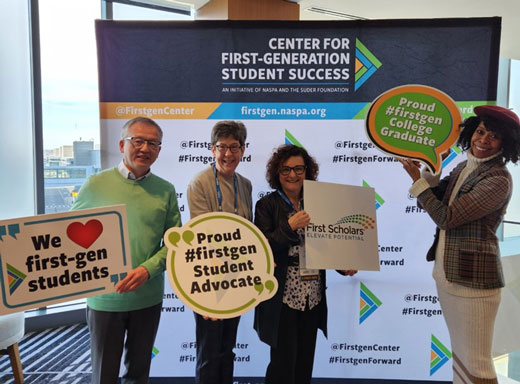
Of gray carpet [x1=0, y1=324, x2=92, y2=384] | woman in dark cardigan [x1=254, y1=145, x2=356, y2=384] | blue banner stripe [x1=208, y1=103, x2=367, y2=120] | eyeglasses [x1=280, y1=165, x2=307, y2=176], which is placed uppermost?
blue banner stripe [x1=208, y1=103, x2=367, y2=120]

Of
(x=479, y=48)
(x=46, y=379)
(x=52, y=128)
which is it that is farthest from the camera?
(x=52, y=128)

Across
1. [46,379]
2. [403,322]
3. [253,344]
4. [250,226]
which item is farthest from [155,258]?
[46,379]

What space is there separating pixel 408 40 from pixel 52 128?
11.1ft

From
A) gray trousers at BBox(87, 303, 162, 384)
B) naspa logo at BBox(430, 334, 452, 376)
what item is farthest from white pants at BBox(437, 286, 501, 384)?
gray trousers at BBox(87, 303, 162, 384)

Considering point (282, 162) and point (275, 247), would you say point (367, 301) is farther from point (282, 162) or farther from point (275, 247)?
point (282, 162)

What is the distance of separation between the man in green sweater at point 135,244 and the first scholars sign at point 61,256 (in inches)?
6.7

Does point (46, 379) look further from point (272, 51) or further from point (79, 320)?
point (272, 51)

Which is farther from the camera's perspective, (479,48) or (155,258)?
(479,48)

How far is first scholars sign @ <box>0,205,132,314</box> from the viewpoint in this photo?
1.51 metres

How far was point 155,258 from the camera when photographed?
1771 millimetres

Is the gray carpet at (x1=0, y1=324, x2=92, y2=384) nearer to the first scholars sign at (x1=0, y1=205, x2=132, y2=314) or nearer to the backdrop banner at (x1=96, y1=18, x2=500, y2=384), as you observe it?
the backdrop banner at (x1=96, y1=18, x2=500, y2=384)

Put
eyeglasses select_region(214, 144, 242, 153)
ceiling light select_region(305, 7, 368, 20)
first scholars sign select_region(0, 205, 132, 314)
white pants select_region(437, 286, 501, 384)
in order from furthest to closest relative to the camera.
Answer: ceiling light select_region(305, 7, 368, 20) < eyeglasses select_region(214, 144, 242, 153) < white pants select_region(437, 286, 501, 384) < first scholars sign select_region(0, 205, 132, 314)

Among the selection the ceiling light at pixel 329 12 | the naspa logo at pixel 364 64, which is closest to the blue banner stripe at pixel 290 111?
the naspa logo at pixel 364 64

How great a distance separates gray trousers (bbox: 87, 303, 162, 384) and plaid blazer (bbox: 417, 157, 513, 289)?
1489 mm
